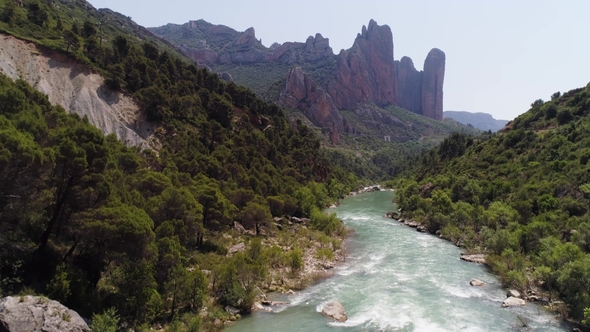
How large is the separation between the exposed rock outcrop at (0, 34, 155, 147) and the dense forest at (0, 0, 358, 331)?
169 cm

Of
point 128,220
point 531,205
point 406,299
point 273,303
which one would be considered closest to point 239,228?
point 273,303

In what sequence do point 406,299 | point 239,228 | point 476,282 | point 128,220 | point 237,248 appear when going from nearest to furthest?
point 128,220
point 406,299
point 476,282
point 237,248
point 239,228

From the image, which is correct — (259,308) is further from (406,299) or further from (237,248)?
(237,248)

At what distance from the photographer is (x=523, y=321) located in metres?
21.1

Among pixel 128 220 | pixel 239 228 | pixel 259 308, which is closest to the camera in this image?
pixel 128 220

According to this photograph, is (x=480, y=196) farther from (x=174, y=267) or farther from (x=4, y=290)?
(x=4, y=290)

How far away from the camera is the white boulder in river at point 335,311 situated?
21.9 meters

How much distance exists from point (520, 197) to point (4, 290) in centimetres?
4968

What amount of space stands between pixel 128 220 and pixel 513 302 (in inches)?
962

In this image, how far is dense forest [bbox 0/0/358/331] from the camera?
18.2 metres

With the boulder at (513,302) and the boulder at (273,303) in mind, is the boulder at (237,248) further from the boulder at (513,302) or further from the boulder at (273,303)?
the boulder at (513,302)

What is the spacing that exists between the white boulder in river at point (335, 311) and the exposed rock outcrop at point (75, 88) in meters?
39.2

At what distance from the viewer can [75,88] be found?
170 feet

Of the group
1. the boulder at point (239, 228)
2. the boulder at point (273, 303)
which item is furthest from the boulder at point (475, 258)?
the boulder at point (239, 228)
